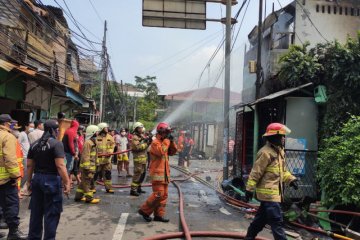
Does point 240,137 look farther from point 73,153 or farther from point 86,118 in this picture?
point 86,118

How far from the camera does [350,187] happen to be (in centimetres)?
710

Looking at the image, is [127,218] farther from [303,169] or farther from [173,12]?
[173,12]

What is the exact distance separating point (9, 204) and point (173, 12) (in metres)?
8.66

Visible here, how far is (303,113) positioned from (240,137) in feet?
11.7

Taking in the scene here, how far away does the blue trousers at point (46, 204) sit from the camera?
16.0 feet

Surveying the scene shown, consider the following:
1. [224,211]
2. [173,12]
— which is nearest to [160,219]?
[224,211]

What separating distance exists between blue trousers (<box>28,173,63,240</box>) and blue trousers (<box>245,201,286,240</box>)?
2659 millimetres

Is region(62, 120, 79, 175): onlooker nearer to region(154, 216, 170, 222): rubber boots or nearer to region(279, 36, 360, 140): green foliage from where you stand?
region(154, 216, 170, 222): rubber boots

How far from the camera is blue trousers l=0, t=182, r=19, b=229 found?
214 inches

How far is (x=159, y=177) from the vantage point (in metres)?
7.09

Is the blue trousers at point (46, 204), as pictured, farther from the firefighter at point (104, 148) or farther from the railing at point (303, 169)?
the railing at point (303, 169)

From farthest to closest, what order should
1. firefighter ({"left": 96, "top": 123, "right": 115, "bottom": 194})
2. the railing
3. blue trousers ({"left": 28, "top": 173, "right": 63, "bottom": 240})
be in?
firefighter ({"left": 96, "top": 123, "right": 115, "bottom": 194}) → the railing → blue trousers ({"left": 28, "top": 173, "right": 63, "bottom": 240})

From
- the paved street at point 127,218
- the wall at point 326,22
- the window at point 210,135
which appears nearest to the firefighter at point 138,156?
the paved street at point 127,218

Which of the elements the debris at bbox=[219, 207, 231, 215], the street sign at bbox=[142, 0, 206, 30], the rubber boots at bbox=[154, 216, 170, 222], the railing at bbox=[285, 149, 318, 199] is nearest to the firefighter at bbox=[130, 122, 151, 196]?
the debris at bbox=[219, 207, 231, 215]
